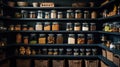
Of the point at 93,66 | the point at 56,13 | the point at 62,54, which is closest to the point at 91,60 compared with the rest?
the point at 93,66

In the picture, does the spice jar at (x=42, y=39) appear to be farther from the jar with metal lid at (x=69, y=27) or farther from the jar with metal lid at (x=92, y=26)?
the jar with metal lid at (x=92, y=26)

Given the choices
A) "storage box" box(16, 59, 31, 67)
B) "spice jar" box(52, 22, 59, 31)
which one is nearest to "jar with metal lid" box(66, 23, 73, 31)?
"spice jar" box(52, 22, 59, 31)

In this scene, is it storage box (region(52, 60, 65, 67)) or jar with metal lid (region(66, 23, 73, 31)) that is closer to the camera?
storage box (region(52, 60, 65, 67))

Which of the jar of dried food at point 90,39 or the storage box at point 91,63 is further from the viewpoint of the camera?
the jar of dried food at point 90,39

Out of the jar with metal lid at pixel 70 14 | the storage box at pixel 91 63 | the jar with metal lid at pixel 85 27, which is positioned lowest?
the storage box at pixel 91 63

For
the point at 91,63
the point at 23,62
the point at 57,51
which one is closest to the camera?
the point at 91,63

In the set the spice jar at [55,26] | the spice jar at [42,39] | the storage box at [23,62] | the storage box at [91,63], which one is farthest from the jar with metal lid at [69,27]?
the storage box at [23,62]

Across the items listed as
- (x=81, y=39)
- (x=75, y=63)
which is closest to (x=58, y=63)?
(x=75, y=63)

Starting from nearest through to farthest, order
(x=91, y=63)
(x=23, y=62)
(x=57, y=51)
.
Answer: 1. (x=91, y=63)
2. (x=23, y=62)
3. (x=57, y=51)

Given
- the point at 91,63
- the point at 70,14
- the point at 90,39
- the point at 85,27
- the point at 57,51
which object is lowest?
the point at 91,63

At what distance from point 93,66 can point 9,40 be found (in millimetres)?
2587

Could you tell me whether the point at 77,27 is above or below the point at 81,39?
above

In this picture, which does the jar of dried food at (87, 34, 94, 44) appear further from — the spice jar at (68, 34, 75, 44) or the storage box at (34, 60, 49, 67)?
the storage box at (34, 60, 49, 67)

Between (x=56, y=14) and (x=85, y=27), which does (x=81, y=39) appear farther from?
(x=56, y=14)
